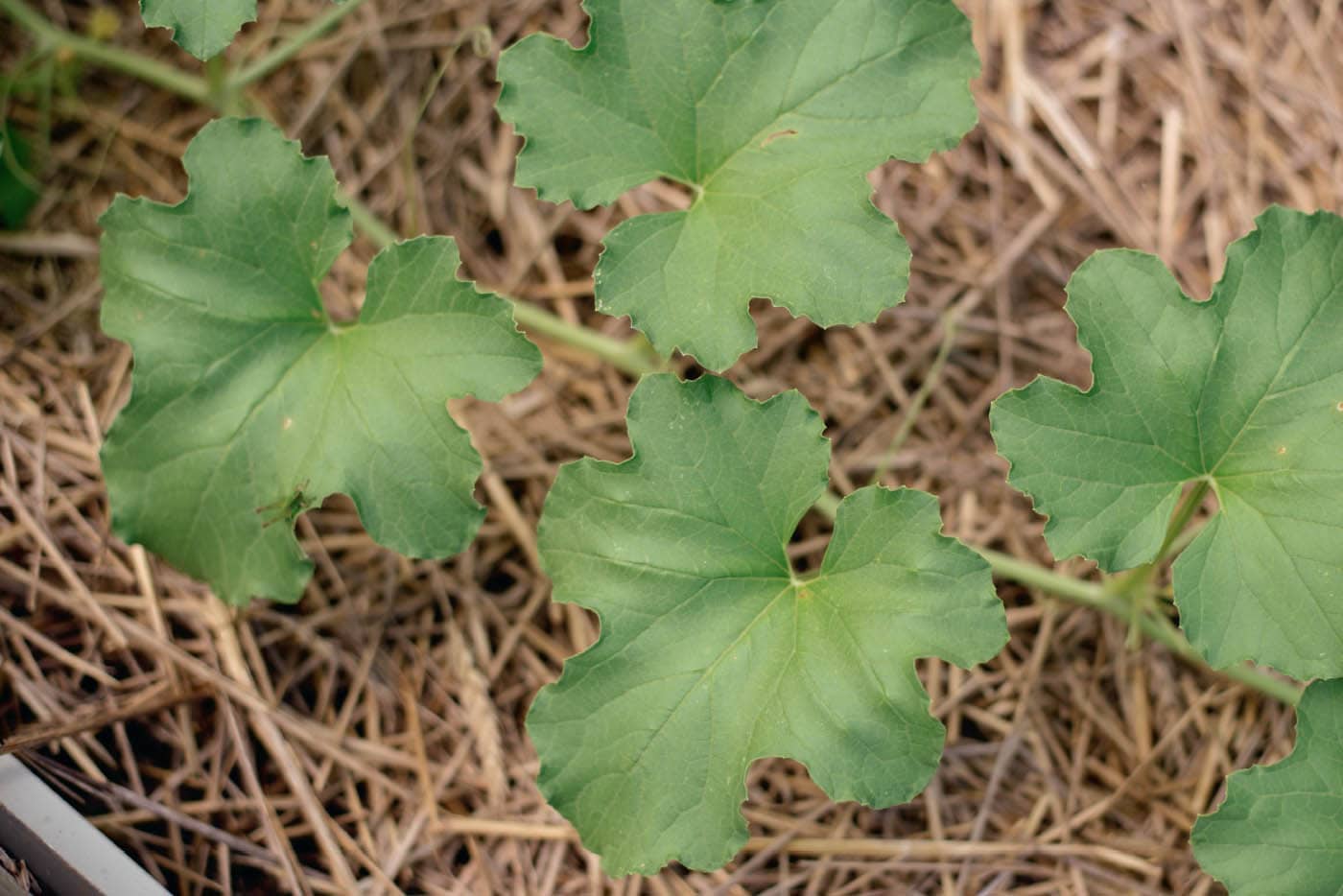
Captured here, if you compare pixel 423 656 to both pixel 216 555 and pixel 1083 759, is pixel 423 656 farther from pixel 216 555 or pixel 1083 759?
pixel 1083 759

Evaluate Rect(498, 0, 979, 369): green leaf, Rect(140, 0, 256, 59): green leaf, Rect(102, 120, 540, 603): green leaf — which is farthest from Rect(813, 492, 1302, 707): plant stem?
Rect(140, 0, 256, 59): green leaf

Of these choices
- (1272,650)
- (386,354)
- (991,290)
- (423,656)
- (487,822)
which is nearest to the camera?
(1272,650)

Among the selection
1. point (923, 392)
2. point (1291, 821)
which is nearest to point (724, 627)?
point (923, 392)

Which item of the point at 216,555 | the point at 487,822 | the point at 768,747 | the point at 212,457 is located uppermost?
the point at 212,457

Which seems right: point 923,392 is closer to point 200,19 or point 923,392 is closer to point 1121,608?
point 1121,608

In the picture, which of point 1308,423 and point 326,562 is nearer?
point 1308,423

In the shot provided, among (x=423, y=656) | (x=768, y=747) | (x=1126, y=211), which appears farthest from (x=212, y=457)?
(x=1126, y=211)

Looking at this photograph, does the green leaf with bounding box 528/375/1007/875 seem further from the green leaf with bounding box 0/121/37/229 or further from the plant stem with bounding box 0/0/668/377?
the green leaf with bounding box 0/121/37/229
